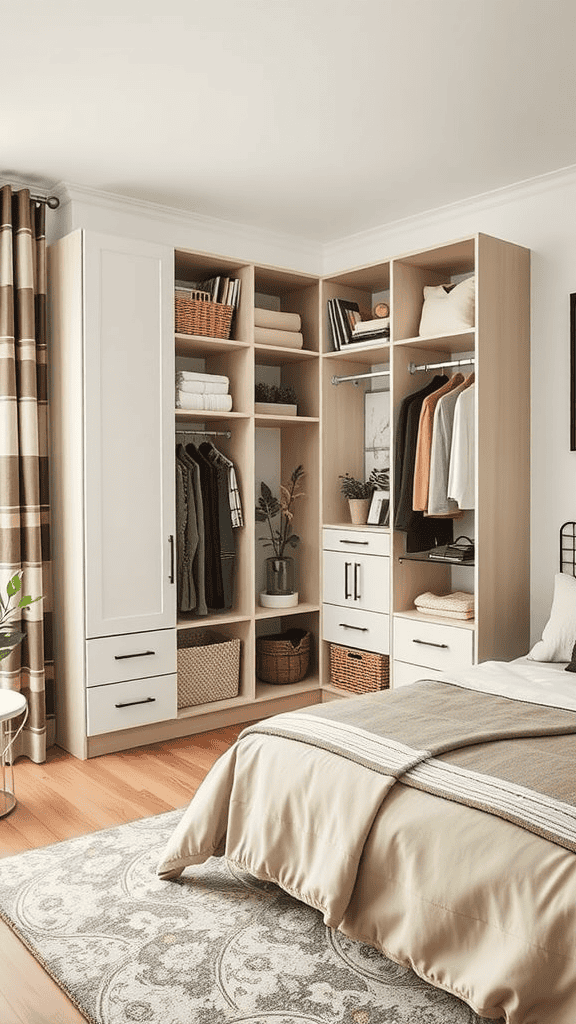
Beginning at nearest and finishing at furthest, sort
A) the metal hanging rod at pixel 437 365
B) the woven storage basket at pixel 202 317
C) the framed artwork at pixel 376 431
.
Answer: the metal hanging rod at pixel 437 365, the woven storage basket at pixel 202 317, the framed artwork at pixel 376 431

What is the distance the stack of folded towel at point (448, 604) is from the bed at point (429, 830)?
106 centimetres

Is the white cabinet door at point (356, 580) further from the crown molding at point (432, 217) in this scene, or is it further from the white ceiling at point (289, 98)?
the white ceiling at point (289, 98)

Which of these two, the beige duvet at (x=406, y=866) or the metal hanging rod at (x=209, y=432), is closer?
the beige duvet at (x=406, y=866)

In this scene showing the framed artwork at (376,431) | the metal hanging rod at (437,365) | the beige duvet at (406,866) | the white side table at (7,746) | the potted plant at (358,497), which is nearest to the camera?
the beige duvet at (406,866)

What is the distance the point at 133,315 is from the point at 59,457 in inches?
30.1

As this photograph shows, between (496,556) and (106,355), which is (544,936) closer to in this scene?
(496,556)

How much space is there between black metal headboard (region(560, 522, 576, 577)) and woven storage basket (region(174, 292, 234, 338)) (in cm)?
199

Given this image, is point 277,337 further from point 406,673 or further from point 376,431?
point 406,673

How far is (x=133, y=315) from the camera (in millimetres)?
3889

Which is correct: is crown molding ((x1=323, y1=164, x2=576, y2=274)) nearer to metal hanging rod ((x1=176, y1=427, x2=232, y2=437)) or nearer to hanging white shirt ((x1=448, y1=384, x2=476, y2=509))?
hanging white shirt ((x1=448, y1=384, x2=476, y2=509))

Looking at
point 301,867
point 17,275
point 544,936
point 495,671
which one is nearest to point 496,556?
point 495,671

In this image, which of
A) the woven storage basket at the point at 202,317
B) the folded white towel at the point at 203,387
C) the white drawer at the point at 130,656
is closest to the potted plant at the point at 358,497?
the folded white towel at the point at 203,387

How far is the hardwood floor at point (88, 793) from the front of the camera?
2352 mm

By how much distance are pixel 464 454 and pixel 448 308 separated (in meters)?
0.75
